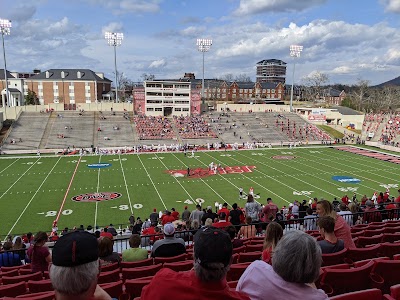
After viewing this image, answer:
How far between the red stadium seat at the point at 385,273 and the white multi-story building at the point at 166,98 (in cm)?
6622

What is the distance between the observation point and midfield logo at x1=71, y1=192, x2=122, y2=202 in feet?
84.2

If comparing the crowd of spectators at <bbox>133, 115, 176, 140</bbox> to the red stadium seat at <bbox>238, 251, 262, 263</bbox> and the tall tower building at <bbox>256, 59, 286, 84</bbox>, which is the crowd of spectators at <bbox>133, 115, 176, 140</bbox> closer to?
the red stadium seat at <bbox>238, 251, 262, 263</bbox>

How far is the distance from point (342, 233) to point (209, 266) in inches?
187

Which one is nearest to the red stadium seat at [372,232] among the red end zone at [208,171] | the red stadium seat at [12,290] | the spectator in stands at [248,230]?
the spectator in stands at [248,230]

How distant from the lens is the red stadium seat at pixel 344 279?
15.6ft

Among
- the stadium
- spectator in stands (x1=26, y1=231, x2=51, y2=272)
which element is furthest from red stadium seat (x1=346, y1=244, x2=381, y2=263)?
spectator in stands (x1=26, y1=231, x2=51, y2=272)

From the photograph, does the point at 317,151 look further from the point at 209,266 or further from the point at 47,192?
the point at 209,266

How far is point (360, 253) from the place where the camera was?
6238mm

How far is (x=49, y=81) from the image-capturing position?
94.6m

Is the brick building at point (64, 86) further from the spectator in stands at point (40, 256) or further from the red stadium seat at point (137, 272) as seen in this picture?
the red stadium seat at point (137, 272)

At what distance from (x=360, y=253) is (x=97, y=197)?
22765 mm

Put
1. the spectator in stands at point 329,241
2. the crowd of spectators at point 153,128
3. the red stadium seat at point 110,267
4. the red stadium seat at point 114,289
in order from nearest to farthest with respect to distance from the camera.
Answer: the red stadium seat at point 114,289 < the spectator in stands at point 329,241 < the red stadium seat at point 110,267 < the crowd of spectators at point 153,128

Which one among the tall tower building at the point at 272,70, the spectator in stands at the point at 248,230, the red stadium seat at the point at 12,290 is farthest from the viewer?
the tall tower building at the point at 272,70

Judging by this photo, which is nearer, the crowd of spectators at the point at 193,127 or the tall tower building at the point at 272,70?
the crowd of spectators at the point at 193,127
